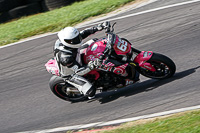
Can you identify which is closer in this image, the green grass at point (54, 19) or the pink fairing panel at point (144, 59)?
the pink fairing panel at point (144, 59)

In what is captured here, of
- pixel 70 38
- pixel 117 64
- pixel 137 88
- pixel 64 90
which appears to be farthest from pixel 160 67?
pixel 64 90

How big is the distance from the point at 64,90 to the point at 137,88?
1626 millimetres

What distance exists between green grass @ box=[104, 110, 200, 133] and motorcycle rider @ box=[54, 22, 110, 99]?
133cm

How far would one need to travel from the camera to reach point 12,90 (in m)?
8.48

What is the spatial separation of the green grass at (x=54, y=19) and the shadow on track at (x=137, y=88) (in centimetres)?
528

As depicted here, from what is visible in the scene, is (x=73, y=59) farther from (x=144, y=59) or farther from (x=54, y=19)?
(x=54, y=19)

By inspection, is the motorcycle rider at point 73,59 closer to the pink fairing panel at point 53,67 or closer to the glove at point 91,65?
the glove at point 91,65

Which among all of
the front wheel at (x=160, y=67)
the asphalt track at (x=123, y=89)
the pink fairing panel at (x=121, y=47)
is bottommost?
the asphalt track at (x=123, y=89)

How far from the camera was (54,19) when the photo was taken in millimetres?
13023

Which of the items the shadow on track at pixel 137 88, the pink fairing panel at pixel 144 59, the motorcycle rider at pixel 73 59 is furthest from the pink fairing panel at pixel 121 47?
the shadow on track at pixel 137 88

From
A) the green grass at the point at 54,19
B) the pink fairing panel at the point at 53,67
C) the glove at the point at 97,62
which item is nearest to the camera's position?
the glove at the point at 97,62

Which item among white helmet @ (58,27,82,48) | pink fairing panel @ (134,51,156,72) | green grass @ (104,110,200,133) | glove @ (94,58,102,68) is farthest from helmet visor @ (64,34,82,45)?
green grass @ (104,110,200,133)

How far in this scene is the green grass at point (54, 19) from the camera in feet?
39.9

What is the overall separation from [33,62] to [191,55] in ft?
15.3
